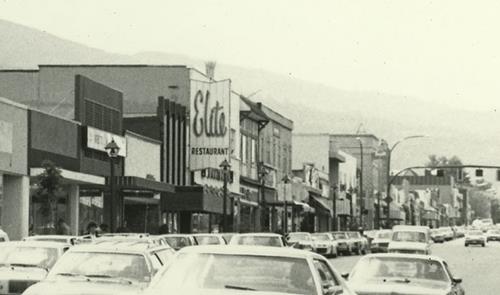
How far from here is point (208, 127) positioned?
204 ft

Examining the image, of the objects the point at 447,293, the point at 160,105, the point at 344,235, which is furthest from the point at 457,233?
the point at 447,293

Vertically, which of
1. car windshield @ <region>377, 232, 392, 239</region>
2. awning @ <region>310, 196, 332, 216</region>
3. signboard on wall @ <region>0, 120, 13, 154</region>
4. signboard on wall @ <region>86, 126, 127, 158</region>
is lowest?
car windshield @ <region>377, 232, 392, 239</region>

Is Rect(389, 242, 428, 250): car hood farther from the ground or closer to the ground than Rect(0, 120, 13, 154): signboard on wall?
closer to the ground

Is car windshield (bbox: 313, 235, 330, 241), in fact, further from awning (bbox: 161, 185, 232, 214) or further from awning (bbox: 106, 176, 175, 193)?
awning (bbox: 106, 176, 175, 193)

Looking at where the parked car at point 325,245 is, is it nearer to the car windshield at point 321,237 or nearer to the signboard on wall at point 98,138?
the car windshield at point 321,237

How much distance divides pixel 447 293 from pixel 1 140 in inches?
930

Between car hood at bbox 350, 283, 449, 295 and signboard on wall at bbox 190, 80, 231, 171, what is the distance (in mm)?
43283

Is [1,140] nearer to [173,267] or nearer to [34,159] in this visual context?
[34,159]

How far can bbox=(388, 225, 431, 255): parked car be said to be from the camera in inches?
1567

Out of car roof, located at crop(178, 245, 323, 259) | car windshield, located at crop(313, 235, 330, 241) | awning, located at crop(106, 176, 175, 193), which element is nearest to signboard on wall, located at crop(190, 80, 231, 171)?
car windshield, located at crop(313, 235, 330, 241)

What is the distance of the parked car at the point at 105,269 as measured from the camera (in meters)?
15.2

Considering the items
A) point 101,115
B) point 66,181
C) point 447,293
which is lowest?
point 447,293

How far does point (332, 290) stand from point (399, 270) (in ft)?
25.0

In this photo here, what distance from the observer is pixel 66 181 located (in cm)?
4388
